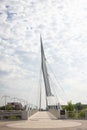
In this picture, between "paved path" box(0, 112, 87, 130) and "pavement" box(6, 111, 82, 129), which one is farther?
"pavement" box(6, 111, 82, 129)

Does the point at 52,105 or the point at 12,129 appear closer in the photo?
the point at 12,129

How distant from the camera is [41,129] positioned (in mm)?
19266

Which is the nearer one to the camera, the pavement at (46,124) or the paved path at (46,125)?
the paved path at (46,125)

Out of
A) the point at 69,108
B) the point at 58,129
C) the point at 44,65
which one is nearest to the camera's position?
the point at 58,129

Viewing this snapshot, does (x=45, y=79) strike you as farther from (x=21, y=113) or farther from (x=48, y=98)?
(x=21, y=113)

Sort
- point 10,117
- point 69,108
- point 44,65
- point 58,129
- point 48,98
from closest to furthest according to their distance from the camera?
point 58,129 → point 10,117 → point 69,108 → point 48,98 → point 44,65


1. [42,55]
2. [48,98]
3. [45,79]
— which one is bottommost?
[48,98]

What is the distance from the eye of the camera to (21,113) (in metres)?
31.8

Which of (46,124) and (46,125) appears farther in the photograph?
(46,124)

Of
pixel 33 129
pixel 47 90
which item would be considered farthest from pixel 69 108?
pixel 47 90

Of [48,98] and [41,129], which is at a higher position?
[48,98]

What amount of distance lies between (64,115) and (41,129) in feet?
47.2

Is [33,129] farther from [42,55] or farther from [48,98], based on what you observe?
[42,55]

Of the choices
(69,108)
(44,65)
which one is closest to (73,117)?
(69,108)
